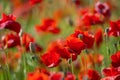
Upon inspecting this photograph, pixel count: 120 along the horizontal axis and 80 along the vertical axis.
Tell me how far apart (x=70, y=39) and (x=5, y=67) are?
2.20ft

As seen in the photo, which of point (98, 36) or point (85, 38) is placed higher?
point (85, 38)

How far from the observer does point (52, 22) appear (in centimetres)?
425

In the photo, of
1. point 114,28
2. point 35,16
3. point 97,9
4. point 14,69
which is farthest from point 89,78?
point 35,16

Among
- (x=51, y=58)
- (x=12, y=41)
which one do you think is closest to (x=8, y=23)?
(x=12, y=41)

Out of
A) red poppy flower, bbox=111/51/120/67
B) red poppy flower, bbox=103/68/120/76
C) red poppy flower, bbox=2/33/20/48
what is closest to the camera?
red poppy flower, bbox=103/68/120/76

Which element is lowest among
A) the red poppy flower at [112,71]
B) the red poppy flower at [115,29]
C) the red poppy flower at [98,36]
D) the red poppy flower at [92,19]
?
the red poppy flower at [98,36]

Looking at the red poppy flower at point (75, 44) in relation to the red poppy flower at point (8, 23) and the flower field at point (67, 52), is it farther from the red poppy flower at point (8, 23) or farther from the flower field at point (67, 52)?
the red poppy flower at point (8, 23)

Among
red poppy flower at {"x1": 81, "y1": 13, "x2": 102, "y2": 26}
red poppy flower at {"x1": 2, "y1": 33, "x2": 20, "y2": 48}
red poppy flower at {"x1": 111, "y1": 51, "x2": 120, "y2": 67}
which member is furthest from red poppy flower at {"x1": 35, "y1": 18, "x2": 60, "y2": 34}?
red poppy flower at {"x1": 111, "y1": 51, "x2": 120, "y2": 67}

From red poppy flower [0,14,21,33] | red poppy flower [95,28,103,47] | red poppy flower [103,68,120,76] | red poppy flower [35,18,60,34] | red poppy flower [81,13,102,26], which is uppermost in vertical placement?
red poppy flower [0,14,21,33]

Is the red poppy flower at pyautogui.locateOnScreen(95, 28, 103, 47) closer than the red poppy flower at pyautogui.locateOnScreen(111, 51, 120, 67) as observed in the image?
No

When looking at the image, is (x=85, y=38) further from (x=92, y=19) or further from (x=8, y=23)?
(x=92, y=19)

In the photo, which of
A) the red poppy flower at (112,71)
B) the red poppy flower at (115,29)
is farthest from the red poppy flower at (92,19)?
the red poppy flower at (112,71)

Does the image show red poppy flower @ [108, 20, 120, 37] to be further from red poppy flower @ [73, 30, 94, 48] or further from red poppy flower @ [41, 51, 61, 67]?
red poppy flower @ [41, 51, 61, 67]

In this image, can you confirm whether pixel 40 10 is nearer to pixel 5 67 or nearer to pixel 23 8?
pixel 23 8
